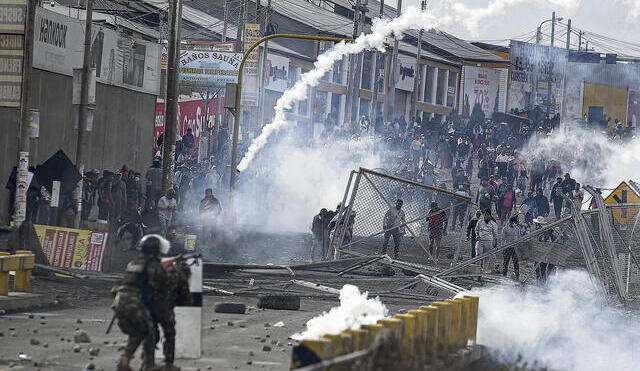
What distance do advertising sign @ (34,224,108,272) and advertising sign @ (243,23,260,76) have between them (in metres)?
20.3

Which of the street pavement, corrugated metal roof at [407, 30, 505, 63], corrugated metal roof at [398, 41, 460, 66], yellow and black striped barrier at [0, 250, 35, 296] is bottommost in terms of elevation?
the street pavement

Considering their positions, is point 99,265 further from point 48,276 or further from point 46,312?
point 46,312

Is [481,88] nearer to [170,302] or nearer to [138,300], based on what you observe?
[170,302]

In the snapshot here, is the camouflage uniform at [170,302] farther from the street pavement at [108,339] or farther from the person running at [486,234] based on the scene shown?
the person running at [486,234]

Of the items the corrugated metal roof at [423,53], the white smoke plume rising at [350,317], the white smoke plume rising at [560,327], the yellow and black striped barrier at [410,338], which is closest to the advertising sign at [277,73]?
the corrugated metal roof at [423,53]

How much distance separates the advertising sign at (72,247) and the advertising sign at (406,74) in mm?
50923

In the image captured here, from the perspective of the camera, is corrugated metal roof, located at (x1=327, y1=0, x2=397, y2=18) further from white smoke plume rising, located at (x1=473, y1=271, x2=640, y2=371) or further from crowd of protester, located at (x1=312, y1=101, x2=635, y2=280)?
white smoke plume rising, located at (x1=473, y1=271, x2=640, y2=371)

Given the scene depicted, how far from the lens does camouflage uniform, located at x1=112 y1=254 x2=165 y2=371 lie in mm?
10078

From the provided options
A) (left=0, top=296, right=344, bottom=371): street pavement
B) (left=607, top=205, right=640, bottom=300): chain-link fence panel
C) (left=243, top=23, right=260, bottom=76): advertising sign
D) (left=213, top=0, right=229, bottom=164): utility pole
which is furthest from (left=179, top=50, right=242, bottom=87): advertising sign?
(left=0, top=296, right=344, bottom=371): street pavement

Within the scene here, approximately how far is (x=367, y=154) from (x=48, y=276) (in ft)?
86.3

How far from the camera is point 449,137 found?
1895 inches

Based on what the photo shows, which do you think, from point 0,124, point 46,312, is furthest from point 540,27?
point 46,312

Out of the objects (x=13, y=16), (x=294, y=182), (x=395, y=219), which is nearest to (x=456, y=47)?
(x=294, y=182)

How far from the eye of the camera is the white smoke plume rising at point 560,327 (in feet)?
46.8
